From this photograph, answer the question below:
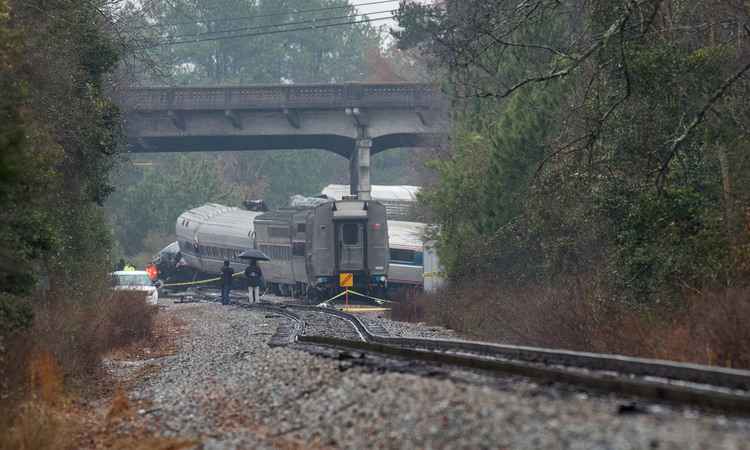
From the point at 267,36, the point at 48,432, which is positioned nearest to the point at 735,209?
the point at 48,432

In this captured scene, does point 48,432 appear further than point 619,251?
No

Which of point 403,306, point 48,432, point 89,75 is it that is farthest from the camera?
point 403,306

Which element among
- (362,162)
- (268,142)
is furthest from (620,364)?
(268,142)

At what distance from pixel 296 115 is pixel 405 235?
932cm

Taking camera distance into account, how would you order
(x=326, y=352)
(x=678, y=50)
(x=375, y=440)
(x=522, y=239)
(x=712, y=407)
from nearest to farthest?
(x=712, y=407), (x=375, y=440), (x=326, y=352), (x=678, y=50), (x=522, y=239)

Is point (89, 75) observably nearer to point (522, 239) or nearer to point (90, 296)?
point (90, 296)

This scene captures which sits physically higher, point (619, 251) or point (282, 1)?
point (282, 1)

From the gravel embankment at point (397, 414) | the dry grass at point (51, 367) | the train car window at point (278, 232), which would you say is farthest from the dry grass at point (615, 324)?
the train car window at point (278, 232)

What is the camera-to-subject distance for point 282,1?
11181 cm

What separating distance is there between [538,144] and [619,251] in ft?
33.1

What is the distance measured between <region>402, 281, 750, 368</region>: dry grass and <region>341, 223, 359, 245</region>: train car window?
666 inches

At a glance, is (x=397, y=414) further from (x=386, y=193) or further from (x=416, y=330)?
(x=386, y=193)

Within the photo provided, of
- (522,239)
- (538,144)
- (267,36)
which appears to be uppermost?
(267,36)

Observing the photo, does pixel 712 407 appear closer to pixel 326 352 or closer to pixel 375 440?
pixel 375 440
